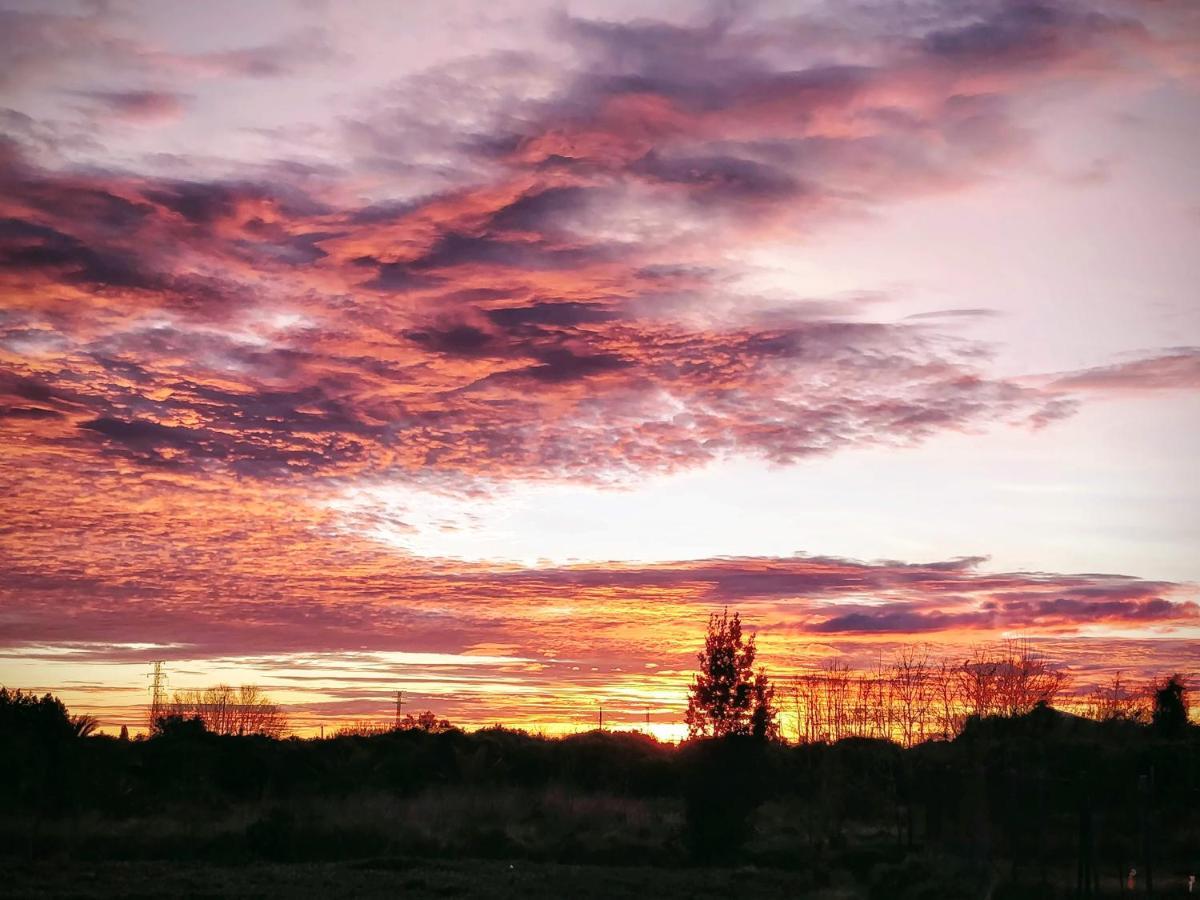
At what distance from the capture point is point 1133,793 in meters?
34.4

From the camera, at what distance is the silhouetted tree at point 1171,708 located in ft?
173

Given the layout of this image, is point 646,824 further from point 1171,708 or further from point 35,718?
point 1171,708

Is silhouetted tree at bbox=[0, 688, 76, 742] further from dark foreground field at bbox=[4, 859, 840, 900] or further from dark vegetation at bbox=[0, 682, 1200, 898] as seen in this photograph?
dark foreground field at bbox=[4, 859, 840, 900]

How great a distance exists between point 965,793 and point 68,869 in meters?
21.8

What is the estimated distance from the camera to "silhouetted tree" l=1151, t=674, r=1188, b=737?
5275cm

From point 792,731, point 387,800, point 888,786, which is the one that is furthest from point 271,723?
point 888,786

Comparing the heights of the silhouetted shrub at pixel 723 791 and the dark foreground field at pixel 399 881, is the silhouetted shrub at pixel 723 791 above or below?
above

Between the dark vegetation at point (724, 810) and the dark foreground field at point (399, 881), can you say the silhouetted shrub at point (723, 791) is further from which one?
the dark foreground field at point (399, 881)

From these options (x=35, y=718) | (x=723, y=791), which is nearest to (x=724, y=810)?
(x=723, y=791)

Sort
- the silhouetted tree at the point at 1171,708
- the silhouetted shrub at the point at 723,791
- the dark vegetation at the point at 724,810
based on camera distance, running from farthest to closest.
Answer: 1. the silhouetted tree at the point at 1171,708
2. the silhouetted shrub at the point at 723,791
3. the dark vegetation at the point at 724,810

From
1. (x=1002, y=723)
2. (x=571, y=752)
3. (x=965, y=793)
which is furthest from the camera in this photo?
(x=571, y=752)

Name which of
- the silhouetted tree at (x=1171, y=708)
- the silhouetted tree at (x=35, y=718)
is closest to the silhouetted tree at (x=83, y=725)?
the silhouetted tree at (x=35, y=718)

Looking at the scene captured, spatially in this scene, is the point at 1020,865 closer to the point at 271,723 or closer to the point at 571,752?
the point at 571,752

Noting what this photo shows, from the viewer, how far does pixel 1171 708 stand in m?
54.9
